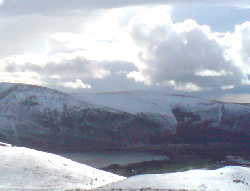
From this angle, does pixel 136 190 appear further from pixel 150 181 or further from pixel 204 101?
pixel 204 101

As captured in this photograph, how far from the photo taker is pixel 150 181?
941 cm

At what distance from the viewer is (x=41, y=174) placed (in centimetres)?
1026

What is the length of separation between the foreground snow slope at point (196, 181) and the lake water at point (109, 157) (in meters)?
10.8

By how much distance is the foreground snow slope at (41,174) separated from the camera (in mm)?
9508

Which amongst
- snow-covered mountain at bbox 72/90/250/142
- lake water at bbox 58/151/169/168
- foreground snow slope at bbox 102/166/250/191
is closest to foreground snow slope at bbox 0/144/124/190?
foreground snow slope at bbox 102/166/250/191

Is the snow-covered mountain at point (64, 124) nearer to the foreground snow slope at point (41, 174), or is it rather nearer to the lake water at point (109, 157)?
the lake water at point (109, 157)

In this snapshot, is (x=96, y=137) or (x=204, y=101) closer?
(x=96, y=137)

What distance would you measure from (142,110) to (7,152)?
783 inches

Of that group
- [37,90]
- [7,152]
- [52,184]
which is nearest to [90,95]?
[37,90]

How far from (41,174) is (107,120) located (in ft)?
64.9

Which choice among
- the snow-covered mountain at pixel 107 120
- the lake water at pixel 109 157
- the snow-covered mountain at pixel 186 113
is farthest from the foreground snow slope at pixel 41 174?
the snow-covered mountain at pixel 186 113

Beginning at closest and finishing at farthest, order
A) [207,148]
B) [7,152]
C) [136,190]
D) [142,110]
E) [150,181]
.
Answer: [136,190]
[150,181]
[7,152]
[207,148]
[142,110]

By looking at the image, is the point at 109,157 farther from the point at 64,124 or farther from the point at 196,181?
the point at 196,181

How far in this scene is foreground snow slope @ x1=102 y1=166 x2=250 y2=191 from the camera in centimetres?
878
